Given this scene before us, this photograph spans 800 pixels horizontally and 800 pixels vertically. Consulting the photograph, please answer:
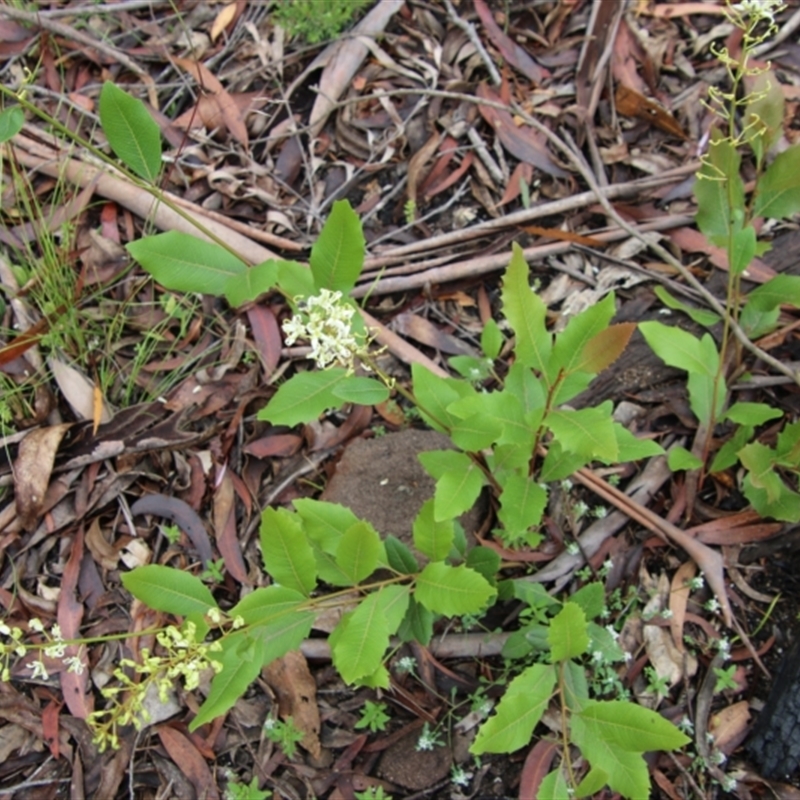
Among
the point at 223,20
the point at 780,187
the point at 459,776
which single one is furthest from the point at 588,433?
the point at 223,20

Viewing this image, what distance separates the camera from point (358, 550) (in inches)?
81.6

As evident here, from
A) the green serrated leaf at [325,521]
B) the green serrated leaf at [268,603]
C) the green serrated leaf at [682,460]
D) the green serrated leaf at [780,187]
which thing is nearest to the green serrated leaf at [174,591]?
the green serrated leaf at [268,603]

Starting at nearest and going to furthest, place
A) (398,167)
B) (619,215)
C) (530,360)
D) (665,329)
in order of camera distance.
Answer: (530,360) → (665,329) → (619,215) → (398,167)

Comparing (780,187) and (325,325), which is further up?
(780,187)

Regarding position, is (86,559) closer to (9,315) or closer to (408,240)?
(9,315)

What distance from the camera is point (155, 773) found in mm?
2664

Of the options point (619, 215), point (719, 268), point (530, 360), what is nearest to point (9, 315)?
point (530, 360)

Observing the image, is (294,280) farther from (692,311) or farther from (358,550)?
(692,311)

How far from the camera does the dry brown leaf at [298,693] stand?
8.60ft

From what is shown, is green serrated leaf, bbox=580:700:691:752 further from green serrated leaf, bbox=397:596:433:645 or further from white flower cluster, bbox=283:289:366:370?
white flower cluster, bbox=283:289:366:370

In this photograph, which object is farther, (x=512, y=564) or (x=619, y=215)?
(x=619, y=215)

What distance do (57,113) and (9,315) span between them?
0.96 m

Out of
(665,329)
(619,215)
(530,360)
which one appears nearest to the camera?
(530,360)

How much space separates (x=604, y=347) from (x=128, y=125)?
1.32 meters
